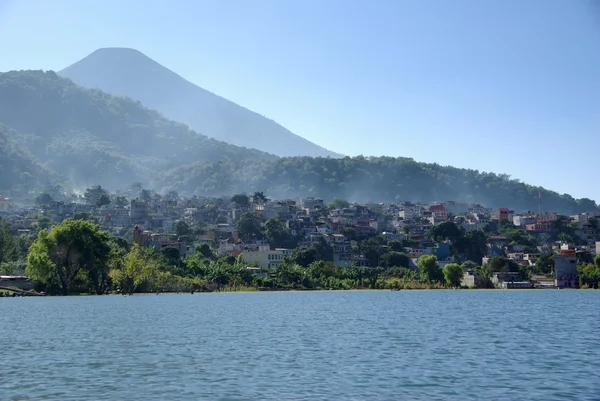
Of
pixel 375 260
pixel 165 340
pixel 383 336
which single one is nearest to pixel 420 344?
pixel 383 336

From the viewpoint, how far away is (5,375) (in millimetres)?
23438

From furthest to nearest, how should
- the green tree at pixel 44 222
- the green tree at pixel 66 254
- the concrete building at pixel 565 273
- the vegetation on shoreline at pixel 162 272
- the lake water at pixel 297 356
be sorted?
the green tree at pixel 44 222, the concrete building at pixel 565 273, the vegetation on shoreline at pixel 162 272, the green tree at pixel 66 254, the lake water at pixel 297 356

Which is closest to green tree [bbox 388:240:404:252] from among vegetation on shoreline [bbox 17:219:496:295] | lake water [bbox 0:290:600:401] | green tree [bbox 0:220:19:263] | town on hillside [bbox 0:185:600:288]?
town on hillside [bbox 0:185:600:288]

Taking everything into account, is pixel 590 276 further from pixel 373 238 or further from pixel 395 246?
pixel 373 238

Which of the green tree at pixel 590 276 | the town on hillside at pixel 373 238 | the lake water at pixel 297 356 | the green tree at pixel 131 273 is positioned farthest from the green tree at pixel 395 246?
the lake water at pixel 297 356

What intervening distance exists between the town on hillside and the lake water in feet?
146

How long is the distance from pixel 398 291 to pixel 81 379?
73.2 m

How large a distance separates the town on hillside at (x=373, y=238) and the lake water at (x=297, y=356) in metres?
44.4

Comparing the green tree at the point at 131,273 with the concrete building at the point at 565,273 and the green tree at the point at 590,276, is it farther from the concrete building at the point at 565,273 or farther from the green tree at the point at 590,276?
the green tree at the point at 590,276

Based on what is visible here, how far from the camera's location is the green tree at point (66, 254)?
72.6 meters

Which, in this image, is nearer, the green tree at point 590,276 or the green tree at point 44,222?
the green tree at point 590,276

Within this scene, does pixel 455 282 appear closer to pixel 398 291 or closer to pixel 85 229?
pixel 398 291

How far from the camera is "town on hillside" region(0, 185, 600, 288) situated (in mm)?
106562

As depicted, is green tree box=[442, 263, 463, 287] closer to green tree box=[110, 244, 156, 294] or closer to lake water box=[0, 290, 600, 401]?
green tree box=[110, 244, 156, 294]
